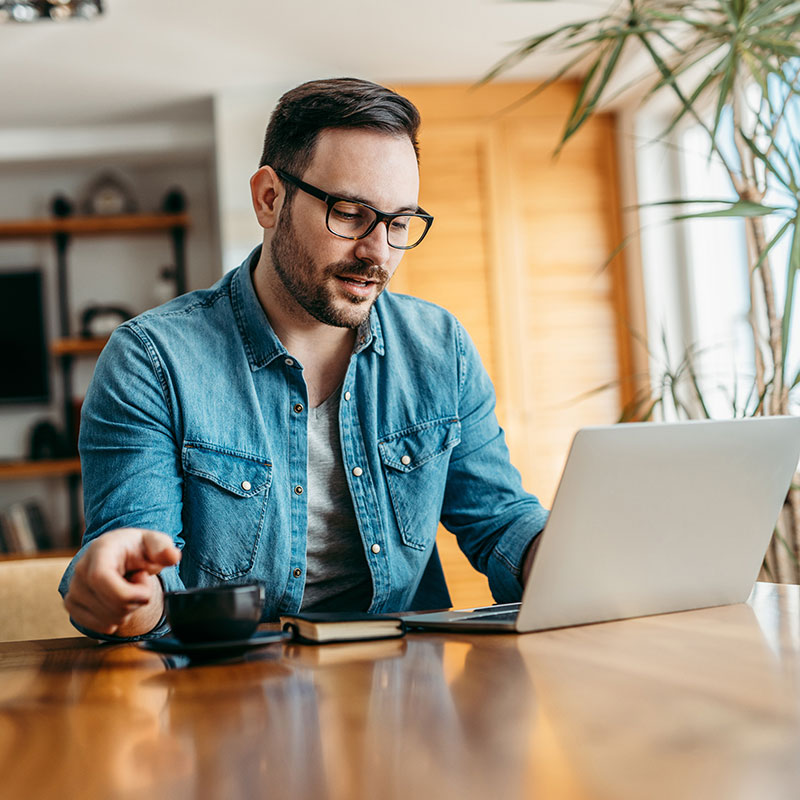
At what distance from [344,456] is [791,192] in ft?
4.00

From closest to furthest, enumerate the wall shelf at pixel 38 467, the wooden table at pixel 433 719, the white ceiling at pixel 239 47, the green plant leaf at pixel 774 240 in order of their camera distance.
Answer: the wooden table at pixel 433 719, the green plant leaf at pixel 774 240, the white ceiling at pixel 239 47, the wall shelf at pixel 38 467

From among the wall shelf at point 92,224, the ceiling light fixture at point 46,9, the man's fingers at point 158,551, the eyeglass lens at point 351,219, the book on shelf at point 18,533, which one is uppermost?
the ceiling light fixture at point 46,9

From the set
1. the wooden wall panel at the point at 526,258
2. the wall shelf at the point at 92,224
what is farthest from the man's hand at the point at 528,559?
the wall shelf at the point at 92,224

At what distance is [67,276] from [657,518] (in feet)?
14.9

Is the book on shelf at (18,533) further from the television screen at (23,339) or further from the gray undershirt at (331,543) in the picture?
the gray undershirt at (331,543)

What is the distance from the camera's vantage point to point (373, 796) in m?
0.51

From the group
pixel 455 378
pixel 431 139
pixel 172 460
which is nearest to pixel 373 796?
pixel 172 460

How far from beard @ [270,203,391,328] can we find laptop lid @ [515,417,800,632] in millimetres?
554

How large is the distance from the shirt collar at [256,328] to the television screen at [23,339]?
12.1ft

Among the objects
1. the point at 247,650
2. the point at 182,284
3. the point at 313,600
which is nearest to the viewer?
the point at 247,650

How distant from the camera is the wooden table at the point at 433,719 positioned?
1.74 ft

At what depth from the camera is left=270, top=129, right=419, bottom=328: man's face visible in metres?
1.30

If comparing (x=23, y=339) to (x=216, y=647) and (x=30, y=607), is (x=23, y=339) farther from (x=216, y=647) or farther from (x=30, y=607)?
(x=216, y=647)

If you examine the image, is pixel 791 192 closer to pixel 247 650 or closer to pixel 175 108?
pixel 247 650
